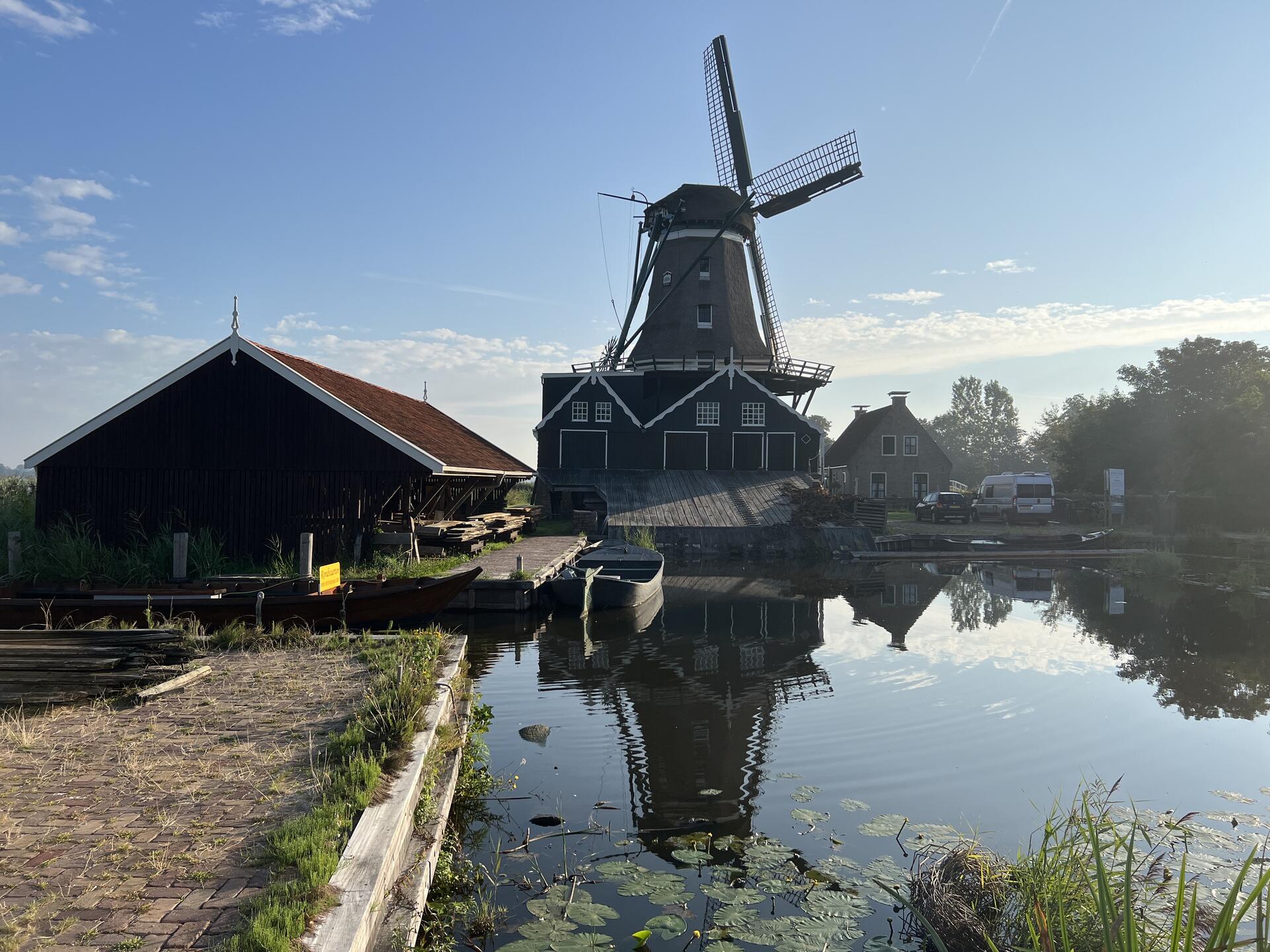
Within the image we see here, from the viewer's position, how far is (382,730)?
274 inches

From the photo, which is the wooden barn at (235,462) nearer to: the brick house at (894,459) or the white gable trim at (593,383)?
the white gable trim at (593,383)

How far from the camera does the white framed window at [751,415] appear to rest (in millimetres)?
37250

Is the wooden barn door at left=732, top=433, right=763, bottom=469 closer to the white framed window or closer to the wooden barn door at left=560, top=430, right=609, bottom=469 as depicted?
the white framed window

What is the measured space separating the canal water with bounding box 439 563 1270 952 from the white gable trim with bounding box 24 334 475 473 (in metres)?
4.27

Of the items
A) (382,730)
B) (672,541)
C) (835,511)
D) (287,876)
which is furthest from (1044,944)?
(835,511)

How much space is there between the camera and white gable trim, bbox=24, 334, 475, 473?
17422 mm

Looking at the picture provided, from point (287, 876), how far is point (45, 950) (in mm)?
1109

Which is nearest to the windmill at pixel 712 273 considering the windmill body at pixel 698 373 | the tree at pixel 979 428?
the windmill body at pixel 698 373

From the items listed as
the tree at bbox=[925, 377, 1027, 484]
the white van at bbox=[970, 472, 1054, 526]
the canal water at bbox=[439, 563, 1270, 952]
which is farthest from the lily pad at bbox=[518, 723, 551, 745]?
the tree at bbox=[925, 377, 1027, 484]

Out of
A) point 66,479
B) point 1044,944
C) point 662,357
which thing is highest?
point 662,357

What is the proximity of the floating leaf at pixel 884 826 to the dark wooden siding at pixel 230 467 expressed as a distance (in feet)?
43.2

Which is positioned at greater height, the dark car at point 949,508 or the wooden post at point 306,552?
the dark car at point 949,508

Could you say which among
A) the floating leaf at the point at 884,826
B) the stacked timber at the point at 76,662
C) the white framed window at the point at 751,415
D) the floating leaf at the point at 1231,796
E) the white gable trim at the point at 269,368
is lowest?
the floating leaf at the point at 1231,796

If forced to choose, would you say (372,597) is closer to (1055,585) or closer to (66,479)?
(66,479)
